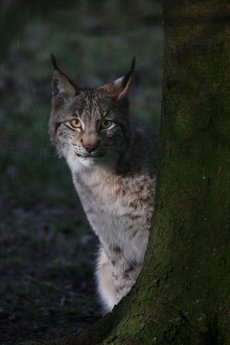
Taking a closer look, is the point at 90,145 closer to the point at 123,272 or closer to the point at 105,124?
the point at 105,124

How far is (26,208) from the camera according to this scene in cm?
873

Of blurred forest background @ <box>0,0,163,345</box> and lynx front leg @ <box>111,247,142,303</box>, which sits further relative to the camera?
lynx front leg @ <box>111,247,142,303</box>

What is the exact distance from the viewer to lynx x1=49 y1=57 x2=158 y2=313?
558cm

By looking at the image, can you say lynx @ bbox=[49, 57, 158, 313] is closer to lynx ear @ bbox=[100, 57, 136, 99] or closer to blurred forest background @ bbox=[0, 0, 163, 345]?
lynx ear @ bbox=[100, 57, 136, 99]

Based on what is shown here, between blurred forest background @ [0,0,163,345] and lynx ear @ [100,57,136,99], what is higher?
lynx ear @ [100,57,136,99]

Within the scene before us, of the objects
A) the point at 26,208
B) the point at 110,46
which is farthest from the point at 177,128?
the point at 110,46

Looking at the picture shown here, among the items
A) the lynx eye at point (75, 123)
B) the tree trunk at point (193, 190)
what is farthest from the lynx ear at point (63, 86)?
the tree trunk at point (193, 190)

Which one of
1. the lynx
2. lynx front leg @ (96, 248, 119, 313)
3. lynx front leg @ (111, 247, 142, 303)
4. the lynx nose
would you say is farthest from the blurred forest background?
the lynx nose

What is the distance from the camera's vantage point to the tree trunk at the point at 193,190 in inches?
149

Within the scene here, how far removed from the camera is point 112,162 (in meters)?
5.63

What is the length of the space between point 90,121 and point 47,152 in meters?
2.88

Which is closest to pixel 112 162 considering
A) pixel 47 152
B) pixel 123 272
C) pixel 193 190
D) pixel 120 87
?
pixel 120 87

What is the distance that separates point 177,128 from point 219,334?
32.8 inches

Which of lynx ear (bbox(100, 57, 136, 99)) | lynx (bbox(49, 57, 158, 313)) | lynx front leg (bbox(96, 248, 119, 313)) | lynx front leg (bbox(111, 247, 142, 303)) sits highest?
lynx ear (bbox(100, 57, 136, 99))
